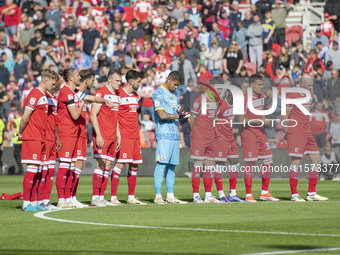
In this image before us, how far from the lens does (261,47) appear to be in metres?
28.2

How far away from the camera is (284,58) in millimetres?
27703

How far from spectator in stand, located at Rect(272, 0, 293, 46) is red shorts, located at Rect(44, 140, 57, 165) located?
1733cm

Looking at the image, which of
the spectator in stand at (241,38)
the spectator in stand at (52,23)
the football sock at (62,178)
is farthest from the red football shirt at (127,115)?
the spectator in stand at (52,23)

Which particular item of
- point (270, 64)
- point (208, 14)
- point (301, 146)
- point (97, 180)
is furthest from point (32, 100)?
point (208, 14)

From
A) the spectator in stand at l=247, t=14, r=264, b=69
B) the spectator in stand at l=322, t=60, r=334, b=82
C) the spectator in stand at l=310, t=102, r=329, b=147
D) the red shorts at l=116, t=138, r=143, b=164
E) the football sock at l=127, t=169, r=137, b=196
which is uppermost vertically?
the spectator in stand at l=247, t=14, r=264, b=69

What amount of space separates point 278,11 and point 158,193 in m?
16.3

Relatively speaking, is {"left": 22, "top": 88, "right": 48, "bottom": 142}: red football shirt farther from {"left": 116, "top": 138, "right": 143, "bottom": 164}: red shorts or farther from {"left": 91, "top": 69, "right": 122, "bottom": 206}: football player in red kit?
{"left": 116, "top": 138, "right": 143, "bottom": 164}: red shorts

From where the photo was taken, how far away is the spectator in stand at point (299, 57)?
1089 inches

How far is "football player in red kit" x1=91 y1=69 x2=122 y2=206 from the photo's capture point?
14.1 meters

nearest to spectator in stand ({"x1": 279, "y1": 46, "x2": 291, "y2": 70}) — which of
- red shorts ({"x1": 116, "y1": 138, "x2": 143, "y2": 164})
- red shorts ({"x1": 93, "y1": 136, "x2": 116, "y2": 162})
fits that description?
red shorts ({"x1": 116, "y1": 138, "x2": 143, "y2": 164})

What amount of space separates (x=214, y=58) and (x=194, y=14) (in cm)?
325

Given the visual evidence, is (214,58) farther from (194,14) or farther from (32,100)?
(32,100)

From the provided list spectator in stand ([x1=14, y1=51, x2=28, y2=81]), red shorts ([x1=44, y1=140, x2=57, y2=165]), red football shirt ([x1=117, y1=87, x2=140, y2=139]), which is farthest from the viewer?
spectator in stand ([x1=14, y1=51, x2=28, y2=81])

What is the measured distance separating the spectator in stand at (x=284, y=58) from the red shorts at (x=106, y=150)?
1450 cm
